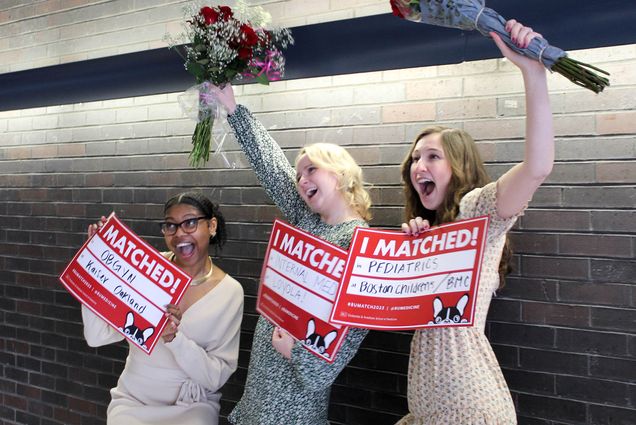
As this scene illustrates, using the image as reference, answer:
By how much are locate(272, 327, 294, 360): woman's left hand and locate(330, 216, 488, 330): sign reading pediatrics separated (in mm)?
239

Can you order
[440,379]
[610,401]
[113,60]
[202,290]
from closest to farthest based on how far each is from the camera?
[440,379], [610,401], [202,290], [113,60]

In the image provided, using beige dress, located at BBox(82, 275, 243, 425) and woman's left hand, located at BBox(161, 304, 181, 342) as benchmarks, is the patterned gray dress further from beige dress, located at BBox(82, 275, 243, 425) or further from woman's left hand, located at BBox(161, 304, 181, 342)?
woman's left hand, located at BBox(161, 304, 181, 342)

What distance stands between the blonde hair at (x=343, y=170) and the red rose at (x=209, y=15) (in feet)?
1.99

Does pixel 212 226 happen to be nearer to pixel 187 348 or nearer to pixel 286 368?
pixel 187 348

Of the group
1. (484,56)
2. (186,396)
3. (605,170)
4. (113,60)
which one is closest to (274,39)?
(484,56)

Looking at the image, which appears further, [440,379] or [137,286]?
[137,286]

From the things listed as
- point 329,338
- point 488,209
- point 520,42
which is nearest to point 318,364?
point 329,338

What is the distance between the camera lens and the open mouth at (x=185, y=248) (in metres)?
2.68

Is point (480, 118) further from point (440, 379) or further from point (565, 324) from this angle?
point (440, 379)

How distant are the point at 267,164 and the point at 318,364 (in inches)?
34.1

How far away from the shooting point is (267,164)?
2.52m

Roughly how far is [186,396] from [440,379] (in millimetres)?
1202

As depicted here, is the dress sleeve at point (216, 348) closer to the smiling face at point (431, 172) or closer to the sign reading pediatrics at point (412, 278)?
the sign reading pediatrics at point (412, 278)

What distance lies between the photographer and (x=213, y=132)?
246 centimetres
